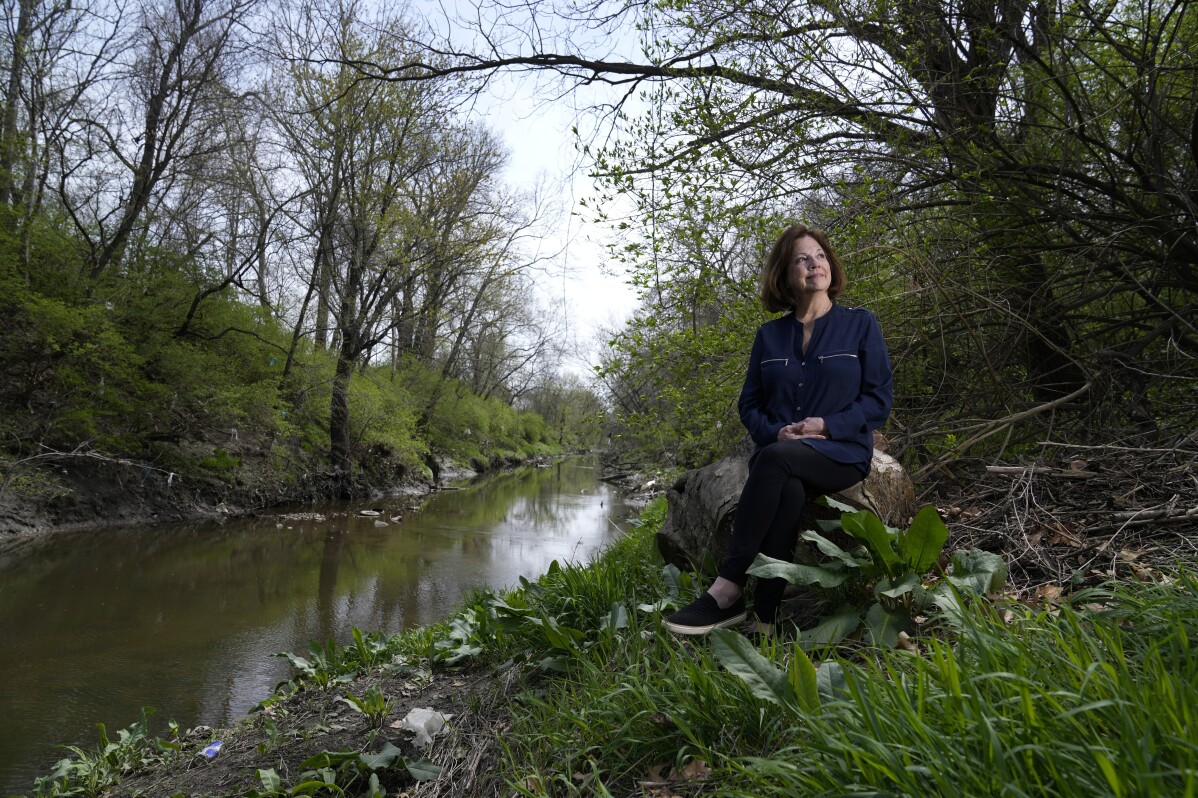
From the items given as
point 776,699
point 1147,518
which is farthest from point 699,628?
point 1147,518

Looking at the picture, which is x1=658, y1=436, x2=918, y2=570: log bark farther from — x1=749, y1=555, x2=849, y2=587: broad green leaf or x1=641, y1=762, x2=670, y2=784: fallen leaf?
x1=641, y1=762, x2=670, y2=784: fallen leaf

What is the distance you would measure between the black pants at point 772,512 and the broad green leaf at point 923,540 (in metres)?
0.44

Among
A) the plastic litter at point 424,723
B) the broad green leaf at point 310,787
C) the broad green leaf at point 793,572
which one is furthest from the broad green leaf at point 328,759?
the broad green leaf at point 793,572

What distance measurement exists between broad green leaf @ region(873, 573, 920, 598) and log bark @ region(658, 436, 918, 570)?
0.47 m

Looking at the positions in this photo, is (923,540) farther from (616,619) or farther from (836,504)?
(616,619)

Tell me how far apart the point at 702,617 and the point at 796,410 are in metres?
1.06

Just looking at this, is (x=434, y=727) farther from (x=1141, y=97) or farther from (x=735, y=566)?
(x=1141, y=97)

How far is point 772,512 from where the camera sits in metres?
2.85

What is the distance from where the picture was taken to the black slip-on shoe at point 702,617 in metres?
2.81

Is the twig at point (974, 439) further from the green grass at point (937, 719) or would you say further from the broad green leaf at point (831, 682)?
the broad green leaf at point (831, 682)

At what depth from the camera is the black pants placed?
285 centimetres

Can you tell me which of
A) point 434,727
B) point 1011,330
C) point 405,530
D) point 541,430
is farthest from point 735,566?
point 541,430

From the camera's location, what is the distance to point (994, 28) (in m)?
5.04

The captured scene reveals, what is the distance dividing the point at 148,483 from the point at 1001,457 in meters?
13.4
